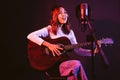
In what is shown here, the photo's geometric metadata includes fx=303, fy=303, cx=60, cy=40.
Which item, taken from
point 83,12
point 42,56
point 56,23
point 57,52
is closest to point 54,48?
point 57,52

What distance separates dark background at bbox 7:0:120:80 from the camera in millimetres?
4457

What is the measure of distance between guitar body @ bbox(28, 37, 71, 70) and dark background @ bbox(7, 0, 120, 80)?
0.48 metres

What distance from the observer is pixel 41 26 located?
14.7ft

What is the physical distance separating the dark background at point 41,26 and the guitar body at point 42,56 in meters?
0.48

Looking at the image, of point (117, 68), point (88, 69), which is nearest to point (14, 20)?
point (88, 69)

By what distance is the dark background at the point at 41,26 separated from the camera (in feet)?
14.6

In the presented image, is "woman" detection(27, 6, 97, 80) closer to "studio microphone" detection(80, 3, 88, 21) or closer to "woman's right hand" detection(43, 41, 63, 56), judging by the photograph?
"woman's right hand" detection(43, 41, 63, 56)

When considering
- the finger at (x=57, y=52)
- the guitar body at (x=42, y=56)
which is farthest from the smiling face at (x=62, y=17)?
the finger at (x=57, y=52)

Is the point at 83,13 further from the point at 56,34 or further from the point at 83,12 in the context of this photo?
the point at 56,34

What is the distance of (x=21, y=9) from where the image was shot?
Answer: 4.46m

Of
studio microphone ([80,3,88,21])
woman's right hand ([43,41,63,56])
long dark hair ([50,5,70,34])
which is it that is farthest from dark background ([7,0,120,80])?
studio microphone ([80,3,88,21])

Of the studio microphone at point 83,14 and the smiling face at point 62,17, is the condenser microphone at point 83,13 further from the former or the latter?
the smiling face at point 62,17

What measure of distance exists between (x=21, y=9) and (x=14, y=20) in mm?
192

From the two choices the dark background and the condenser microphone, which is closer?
the condenser microphone
